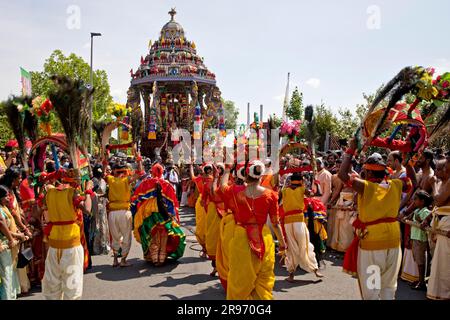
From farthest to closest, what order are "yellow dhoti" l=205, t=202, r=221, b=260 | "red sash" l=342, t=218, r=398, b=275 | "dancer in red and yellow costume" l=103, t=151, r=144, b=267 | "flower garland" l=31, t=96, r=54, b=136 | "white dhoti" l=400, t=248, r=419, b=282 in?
"dancer in red and yellow costume" l=103, t=151, r=144, b=267 → "yellow dhoti" l=205, t=202, r=221, b=260 → "white dhoti" l=400, t=248, r=419, b=282 → "flower garland" l=31, t=96, r=54, b=136 → "red sash" l=342, t=218, r=398, b=275

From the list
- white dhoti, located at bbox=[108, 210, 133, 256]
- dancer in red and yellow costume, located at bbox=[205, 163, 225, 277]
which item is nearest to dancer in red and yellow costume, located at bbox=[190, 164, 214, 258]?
dancer in red and yellow costume, located at bbox=[205, 163, 225, 277]

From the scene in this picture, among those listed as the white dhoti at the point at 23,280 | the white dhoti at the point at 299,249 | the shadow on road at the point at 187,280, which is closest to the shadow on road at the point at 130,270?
the shadow on road at the point at 187,280

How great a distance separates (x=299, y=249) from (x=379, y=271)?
8.15ft

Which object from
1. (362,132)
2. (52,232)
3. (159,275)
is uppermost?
(362,132)

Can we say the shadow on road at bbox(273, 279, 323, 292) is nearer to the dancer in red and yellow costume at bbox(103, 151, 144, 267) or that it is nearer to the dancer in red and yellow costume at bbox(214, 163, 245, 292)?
the dancer in red and yellow costume at bbox(214, 163, 245, 292)

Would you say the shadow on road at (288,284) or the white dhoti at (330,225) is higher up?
the white dhoti at (330,225)

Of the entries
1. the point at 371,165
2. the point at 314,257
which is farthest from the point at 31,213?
the point at 371,165

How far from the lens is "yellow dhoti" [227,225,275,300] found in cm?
453

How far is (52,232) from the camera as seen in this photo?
500 cm

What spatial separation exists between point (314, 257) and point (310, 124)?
218 centimetres

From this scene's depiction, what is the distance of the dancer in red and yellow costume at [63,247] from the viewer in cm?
491

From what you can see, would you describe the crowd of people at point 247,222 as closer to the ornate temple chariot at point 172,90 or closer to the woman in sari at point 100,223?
the woman in sari at point 100,223

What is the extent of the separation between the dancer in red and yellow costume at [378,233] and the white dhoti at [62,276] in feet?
10.4
